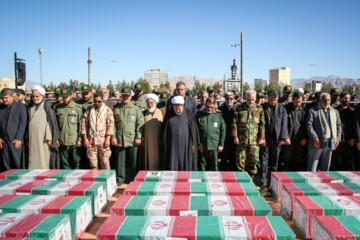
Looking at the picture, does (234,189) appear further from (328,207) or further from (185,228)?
(185,228)

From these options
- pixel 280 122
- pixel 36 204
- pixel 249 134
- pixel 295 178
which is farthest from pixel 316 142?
pixel 36 204

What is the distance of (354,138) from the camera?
5.17m

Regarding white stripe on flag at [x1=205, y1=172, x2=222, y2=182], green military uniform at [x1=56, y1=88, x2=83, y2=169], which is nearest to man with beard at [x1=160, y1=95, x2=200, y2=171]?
white stripe on flag at [x1=205, y1=172, x2=222, y2=182]

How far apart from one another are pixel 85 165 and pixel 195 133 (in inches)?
96.0

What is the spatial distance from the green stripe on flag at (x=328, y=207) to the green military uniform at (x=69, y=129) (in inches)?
157

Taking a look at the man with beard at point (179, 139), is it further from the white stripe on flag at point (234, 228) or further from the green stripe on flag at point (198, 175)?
the white stripe on flag at point (234, 228)

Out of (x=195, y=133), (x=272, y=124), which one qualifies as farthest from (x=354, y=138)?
(x=195, y=133)

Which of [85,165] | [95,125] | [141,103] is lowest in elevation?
[85,165]

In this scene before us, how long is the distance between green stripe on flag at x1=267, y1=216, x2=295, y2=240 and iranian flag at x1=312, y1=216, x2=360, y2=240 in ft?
0.99

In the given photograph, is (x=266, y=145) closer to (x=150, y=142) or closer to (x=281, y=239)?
(x=150, y=142)

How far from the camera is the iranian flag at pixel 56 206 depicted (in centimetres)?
254

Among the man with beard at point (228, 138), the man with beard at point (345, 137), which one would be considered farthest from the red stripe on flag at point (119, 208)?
the man with beard at point (345, 137)

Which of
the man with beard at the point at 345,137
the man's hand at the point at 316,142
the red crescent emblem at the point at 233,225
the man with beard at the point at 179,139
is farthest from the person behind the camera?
the man with beard at the point at 345,137

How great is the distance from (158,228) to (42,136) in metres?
3.65
